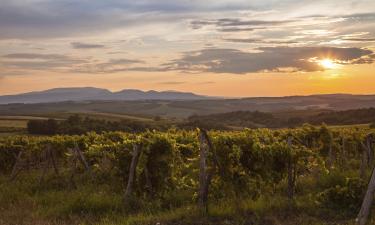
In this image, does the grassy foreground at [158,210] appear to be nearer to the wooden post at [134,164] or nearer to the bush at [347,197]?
the bush at [347,197]

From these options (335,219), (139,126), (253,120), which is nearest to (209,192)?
(335,219)

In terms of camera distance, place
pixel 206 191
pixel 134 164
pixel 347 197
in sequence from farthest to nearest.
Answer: pixel 134 164, pixel 206 191, pixel 347 197

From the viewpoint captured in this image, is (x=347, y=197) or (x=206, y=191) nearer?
(x=347, y=197)

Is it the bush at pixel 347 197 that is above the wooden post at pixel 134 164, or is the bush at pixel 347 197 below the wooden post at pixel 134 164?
below

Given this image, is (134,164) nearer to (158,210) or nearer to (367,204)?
(158,210)

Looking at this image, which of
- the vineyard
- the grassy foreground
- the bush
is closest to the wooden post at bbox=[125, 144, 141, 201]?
the vineyard

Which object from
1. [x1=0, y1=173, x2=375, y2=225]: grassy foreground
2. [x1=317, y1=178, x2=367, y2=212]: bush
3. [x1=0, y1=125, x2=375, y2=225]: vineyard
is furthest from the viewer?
[x1=317, y1=178, x2=367, y2=212]: bush

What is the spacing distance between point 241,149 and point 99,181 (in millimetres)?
6280

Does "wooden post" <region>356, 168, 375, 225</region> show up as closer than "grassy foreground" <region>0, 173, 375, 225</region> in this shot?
Yes

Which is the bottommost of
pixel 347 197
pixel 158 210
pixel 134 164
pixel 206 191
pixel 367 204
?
pixel 158 210

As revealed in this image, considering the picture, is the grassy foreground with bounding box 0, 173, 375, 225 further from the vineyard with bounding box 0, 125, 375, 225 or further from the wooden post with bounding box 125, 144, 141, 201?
the wooden post with bounding box 125, 144, 141, 201

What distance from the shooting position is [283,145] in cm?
1315

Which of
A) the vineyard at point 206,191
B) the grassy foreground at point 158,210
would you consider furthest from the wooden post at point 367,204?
the grassy foreground at point 158,210

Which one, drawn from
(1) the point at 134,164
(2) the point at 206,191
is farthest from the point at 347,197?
(1) the point at 134,164
